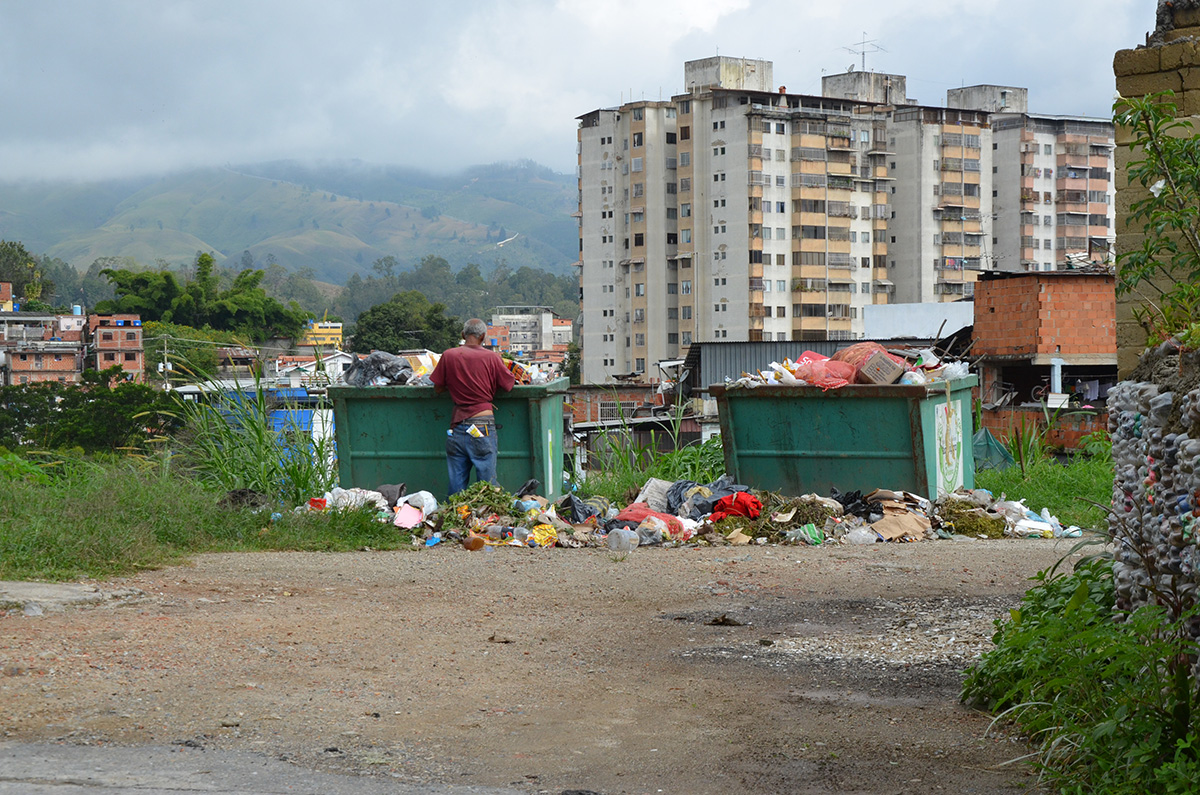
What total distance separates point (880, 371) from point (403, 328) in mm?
60085

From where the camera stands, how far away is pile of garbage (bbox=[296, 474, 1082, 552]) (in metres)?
9.04

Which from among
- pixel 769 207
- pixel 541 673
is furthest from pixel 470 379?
pixel 769 207

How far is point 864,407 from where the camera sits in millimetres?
9805

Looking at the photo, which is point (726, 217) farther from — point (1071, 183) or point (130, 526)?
point (130, 526)

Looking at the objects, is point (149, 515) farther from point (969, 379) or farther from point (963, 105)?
point (963, 105)

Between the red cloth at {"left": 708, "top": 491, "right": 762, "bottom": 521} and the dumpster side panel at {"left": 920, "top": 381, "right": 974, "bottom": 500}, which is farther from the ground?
the dumpster side panel at {"left": 920, "top": 381, "right": 974, "bottom": 500}

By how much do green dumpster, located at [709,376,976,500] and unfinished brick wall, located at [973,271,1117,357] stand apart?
49.5 feet

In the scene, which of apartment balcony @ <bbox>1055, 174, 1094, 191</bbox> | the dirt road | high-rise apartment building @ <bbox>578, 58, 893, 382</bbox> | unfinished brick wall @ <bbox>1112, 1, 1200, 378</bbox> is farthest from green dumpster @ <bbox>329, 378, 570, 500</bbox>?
apartment balcony @ <bbox>1055, 174, 1094, 191</bbox>

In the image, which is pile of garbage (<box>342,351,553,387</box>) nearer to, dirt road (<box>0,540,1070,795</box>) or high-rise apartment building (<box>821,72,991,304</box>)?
dirt road (<box>0,540,1070,795</box>)

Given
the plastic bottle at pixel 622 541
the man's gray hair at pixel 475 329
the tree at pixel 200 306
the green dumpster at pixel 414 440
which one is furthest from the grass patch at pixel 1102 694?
the tree at pixel 200 306

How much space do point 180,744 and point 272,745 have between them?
284mm

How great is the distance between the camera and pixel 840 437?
989cm

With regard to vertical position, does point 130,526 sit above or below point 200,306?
below

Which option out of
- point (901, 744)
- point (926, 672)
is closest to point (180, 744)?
point (901, 744)
